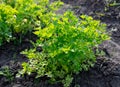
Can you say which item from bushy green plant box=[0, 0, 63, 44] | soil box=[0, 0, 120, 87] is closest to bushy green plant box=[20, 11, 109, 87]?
soil box=[0, 0, 120, 87]

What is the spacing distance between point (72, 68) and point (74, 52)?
0.27 m

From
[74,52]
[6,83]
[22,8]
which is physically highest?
[22,8]

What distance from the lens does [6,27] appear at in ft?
14.5

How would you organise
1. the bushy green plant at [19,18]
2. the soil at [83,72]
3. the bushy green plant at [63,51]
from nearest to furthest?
the bushy green plant at [63,51] → the soil at [83,72] → the bushy green plant at [19,18]

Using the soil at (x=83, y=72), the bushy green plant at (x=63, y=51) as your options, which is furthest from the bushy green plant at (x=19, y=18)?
the bushy green plant at (x=63, y=51)

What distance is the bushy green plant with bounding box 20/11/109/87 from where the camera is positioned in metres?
3.58

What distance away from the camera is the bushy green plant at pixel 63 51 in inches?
141

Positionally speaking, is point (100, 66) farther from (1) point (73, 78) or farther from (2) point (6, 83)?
(2) point (6, 83)

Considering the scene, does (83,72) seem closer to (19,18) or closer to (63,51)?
(63,51)

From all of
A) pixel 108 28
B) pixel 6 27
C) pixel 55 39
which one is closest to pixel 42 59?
pixel 55 39

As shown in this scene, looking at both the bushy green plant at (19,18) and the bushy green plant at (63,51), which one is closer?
the bushy green plant at (63,51)

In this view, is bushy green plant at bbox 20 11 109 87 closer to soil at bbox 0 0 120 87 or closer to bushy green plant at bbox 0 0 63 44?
soil at bbox 0 0 120 87

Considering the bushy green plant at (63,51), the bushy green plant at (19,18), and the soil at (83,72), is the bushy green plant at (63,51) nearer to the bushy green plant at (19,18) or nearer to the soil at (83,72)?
the soil at (83,72)

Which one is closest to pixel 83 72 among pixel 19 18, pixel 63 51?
pixel 63 51
